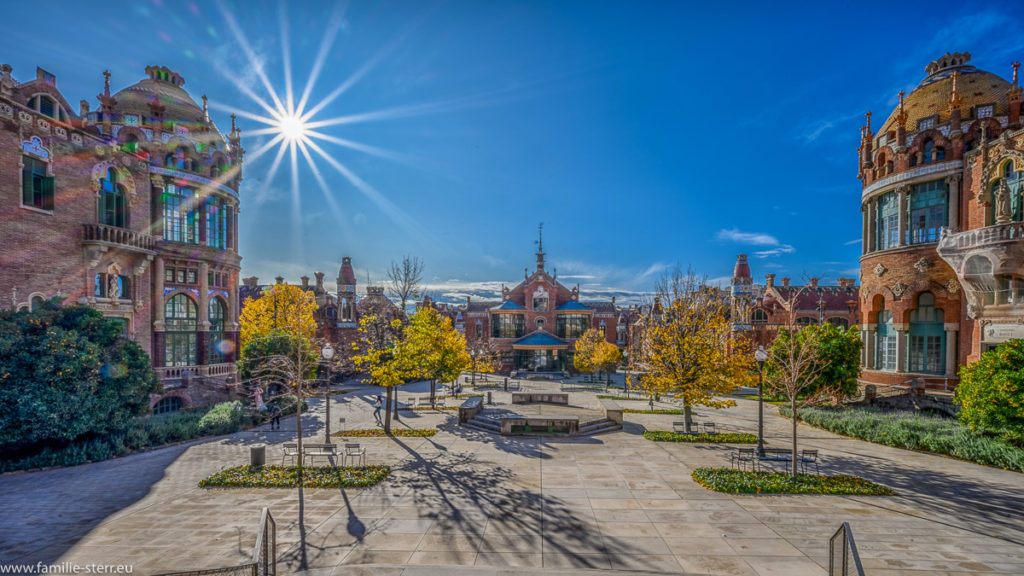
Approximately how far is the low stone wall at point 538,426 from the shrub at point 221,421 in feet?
44.9

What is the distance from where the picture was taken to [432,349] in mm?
23516

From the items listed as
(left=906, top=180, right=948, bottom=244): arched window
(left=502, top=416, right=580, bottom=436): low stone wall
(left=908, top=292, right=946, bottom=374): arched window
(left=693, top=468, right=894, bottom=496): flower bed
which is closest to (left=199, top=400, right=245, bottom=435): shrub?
(left=502, top=416, right=580, bottom=436): low stone wall

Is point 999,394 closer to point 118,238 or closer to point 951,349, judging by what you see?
point 951,349

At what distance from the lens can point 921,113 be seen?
26.4 meters

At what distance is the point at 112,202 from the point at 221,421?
1560cm

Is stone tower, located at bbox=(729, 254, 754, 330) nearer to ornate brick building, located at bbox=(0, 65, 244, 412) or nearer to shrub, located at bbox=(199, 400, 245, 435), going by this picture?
shrub, located at bbox=(199, 400, 245, 435)

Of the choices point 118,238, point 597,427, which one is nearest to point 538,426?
point 597,427

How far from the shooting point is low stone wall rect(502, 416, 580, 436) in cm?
1955

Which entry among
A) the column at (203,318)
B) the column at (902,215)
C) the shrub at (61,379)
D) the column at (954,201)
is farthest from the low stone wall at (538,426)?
the column at (954,201)

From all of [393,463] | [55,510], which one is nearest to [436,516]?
[393,463]

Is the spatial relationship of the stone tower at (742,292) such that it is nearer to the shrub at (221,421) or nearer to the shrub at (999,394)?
the shrub at (999,394)

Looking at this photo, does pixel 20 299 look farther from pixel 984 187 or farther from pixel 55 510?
pixel 984 187

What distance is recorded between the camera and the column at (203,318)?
28781 mm

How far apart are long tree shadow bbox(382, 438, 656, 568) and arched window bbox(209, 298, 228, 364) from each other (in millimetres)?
23037
